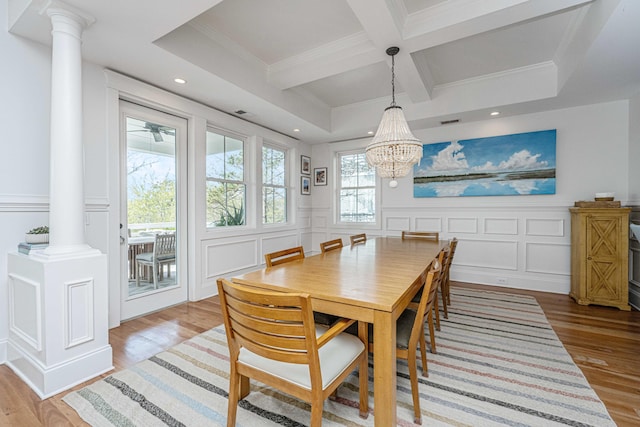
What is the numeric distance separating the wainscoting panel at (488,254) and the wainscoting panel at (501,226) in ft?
0.47

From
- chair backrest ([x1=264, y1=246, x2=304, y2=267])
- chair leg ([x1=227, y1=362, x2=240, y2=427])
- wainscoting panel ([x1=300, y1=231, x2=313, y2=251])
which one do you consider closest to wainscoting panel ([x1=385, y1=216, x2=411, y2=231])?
wainscoting panel ([x1=300, y1=231, x2=313, y2=251])

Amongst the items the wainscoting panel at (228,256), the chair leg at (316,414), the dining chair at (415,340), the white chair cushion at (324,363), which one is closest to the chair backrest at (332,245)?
the dining chair at (415,340)

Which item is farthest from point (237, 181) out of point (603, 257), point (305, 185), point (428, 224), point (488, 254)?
point (603, 257)

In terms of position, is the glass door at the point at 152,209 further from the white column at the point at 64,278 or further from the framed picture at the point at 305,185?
the framed picture at the point at 305,185

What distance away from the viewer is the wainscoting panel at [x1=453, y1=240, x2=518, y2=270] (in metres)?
4.05

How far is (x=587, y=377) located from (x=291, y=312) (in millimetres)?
2163

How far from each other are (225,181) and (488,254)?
392 cm

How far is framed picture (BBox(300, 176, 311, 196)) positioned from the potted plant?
12.1ft

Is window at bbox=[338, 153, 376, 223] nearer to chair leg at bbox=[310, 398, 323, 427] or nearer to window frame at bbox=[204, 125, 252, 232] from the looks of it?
window frame at bbox=[204, 125, 252, 232]

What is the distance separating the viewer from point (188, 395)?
172 centimetres

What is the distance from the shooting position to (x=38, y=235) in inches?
80.1

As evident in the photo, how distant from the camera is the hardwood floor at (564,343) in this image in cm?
158

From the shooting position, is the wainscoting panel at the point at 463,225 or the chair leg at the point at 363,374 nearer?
the chair leg at the point at 363,374

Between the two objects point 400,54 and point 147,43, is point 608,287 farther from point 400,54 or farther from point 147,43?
point 147,43
